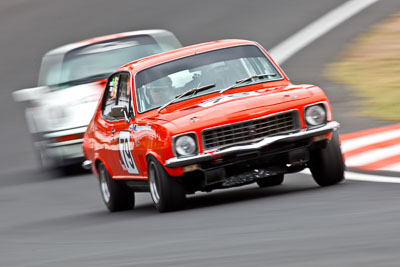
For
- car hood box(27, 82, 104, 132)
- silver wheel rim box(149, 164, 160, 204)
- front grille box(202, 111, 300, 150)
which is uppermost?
front grille box(202, 111, 300, 150)

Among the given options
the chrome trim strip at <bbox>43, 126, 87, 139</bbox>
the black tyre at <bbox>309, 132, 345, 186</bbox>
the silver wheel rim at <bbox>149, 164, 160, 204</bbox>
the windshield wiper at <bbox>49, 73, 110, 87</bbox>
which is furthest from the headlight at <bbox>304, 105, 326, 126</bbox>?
the windshield wiper at <bbox>49, 73, 110, 87</bbox>

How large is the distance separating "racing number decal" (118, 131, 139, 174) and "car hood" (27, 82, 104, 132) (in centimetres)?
393

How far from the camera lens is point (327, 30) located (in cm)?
2116

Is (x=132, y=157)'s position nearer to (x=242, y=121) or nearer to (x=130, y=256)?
(x=242, y=121)

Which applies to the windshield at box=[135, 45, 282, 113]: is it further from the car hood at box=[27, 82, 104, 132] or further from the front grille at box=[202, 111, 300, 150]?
the car hood at box=[27, 82, 104, 132]

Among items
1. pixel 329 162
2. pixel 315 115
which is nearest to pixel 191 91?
pixel 315 115

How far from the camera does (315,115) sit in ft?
27.5

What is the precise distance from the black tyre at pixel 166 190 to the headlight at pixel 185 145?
252 mm

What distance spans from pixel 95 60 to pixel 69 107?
108 cm

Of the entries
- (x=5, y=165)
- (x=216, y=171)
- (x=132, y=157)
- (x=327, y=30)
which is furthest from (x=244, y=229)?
(x=327, y=30)

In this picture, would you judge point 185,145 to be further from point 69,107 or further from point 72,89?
point 72,89

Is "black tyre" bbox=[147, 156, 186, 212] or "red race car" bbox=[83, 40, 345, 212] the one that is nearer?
"red race car" bbox=[83, 40, 345, 212]

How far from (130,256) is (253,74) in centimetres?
338

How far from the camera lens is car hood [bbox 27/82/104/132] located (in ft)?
43.9
